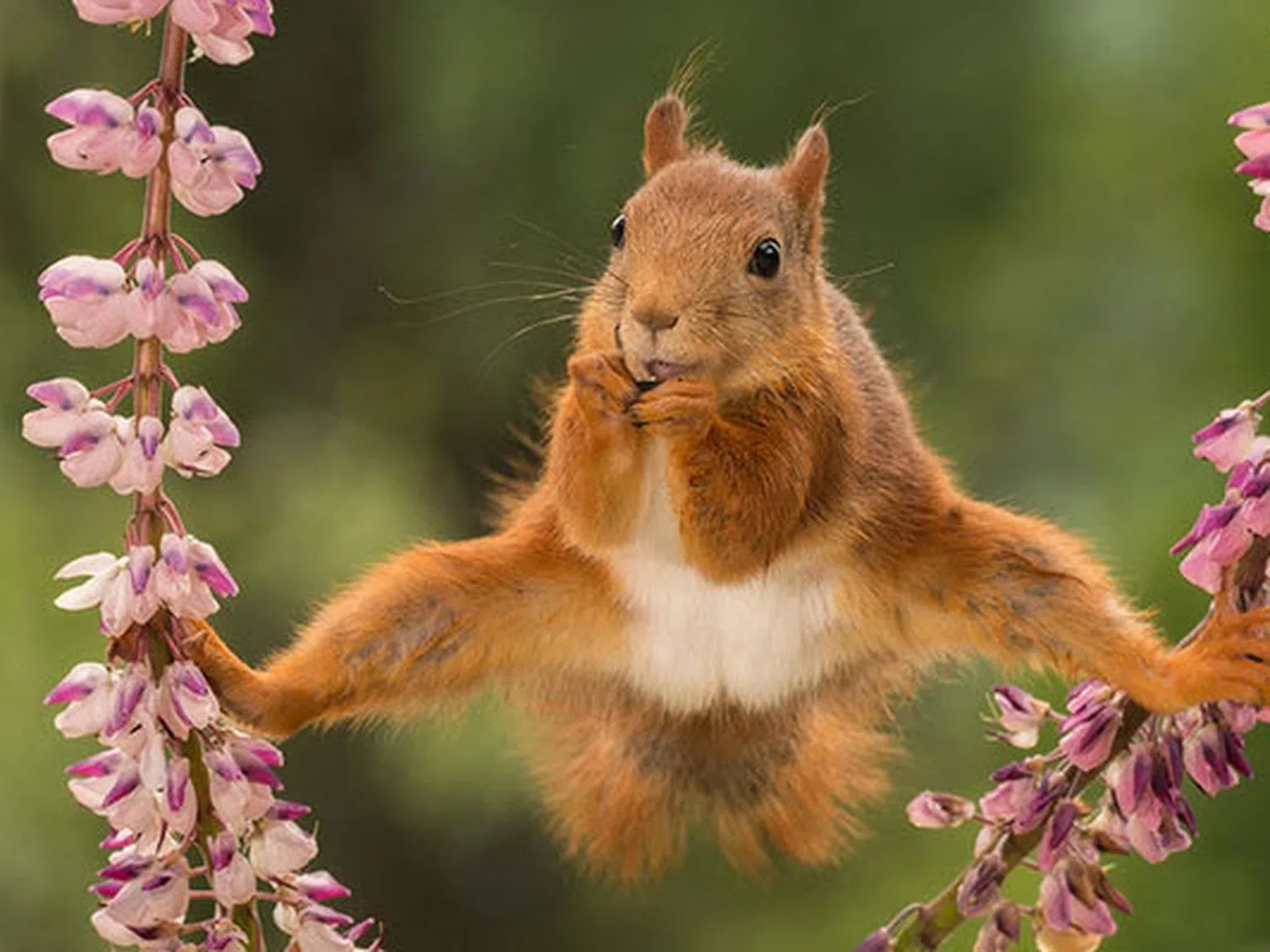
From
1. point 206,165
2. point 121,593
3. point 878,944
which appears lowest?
point 878,944

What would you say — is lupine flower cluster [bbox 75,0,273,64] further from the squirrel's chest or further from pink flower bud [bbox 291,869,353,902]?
the squirrel's chest

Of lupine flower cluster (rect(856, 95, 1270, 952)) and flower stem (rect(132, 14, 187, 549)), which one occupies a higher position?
flower stem (rect(132, 14, 187, 549))

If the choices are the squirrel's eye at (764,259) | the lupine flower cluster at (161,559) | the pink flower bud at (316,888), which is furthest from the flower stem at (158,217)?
the squirrel's eye at (764,259)

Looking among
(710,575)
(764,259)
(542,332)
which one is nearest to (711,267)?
(764,259)

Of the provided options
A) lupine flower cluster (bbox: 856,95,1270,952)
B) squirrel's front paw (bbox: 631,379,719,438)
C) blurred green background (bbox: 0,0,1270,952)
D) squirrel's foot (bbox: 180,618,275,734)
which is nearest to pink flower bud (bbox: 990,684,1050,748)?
lupine flower cluster (bbox: 856,95,1270,952)

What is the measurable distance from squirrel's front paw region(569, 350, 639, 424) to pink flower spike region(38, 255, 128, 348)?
20 centimetres

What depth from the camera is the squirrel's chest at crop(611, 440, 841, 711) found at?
790 mm

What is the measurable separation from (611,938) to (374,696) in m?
1.32

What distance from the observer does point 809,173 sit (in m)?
0.75

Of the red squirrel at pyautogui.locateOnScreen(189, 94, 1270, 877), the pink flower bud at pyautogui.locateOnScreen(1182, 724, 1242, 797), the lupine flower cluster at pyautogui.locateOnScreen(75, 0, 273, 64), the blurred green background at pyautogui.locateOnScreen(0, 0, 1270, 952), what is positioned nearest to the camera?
the lupine flower cluster at pyautogui.locateOnScreen(75, 0, 273, 64)

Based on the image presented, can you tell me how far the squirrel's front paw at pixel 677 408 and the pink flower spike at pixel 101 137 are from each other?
216 millimetres

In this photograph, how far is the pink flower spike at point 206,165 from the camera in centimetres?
49

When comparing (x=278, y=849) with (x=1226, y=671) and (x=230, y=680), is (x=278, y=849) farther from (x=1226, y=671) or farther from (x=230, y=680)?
(x=1226, y=671)

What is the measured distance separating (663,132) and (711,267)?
8 cm
